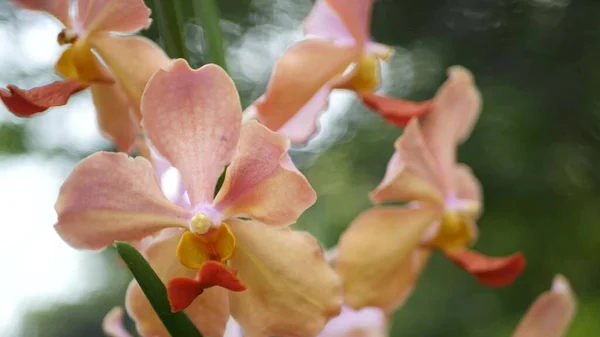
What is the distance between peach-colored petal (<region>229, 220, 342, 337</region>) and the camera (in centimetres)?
57

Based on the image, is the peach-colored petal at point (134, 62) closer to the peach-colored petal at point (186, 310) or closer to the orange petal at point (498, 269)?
the peach-colored petal at point (186, 310)

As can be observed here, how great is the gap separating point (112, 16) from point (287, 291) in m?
0.27

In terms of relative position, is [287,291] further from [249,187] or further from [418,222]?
[418,222]

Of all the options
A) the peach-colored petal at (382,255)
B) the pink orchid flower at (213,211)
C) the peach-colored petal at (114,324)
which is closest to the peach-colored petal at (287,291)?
the pink orchid flower at (213,211)

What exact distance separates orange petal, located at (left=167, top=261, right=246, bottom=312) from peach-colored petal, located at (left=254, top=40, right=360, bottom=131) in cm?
20

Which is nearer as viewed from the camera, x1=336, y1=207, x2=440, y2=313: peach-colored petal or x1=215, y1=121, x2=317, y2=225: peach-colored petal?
x1=215, y1=121, x2=317, y2=225: peach-colored petal

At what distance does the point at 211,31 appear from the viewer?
2.24 feet

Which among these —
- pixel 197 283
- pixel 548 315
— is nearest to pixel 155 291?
pixel 197 283

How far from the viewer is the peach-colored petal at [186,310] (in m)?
0.58

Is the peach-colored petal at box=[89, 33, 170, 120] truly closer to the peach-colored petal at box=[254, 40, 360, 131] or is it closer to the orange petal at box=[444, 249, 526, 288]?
the peach-colored petal at box=[254, 40, 360, 131]

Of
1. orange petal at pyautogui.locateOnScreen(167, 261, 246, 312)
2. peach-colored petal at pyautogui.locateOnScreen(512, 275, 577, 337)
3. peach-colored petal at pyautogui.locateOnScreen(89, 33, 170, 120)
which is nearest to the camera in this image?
orange petal at pyautogui.locateOnScreen(167, 261, 246, 312)

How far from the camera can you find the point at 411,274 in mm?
753

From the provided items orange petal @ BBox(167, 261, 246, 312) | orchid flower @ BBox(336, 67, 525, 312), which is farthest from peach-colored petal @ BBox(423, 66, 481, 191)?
orange petal @ BBox(167, 261, 246, 312)

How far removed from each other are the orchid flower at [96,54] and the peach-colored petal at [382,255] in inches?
9.4
